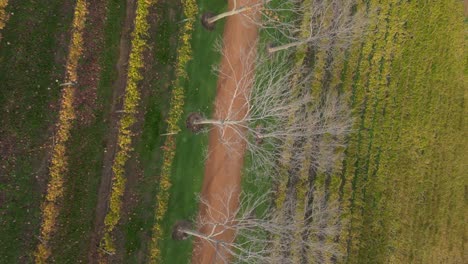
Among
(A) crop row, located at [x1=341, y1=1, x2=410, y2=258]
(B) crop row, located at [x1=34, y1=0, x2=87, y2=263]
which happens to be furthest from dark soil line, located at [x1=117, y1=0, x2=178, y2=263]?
(A) crop row, located at [x1=341, y1=1, x2=410, y2=258]

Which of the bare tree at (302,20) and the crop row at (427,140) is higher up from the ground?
the bare tree at (302,20)

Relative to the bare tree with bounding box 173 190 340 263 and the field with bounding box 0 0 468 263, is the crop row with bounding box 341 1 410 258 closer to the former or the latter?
the field with bounding box 0 0 468 263

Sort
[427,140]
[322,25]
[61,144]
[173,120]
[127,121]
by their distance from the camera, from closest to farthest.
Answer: [61,144]
[127,121]
[173,120]
[322,25]
[427,140]

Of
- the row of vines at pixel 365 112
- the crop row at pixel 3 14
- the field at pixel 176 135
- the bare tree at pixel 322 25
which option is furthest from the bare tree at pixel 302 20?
the crop row at pixel 3 14

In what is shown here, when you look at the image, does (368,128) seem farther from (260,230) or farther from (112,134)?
(112,134)

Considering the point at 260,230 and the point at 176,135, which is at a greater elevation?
the point at 176,135

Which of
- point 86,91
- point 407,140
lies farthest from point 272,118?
point 86,91

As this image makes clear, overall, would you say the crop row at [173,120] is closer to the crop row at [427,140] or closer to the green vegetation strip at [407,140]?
the green vegetation strip at [407,140]
